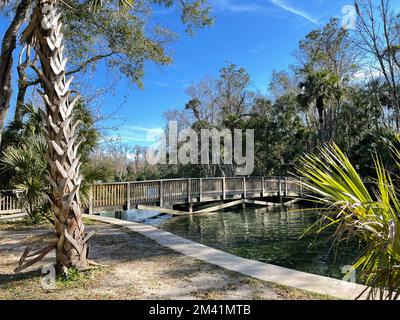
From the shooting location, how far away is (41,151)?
874 centimetres

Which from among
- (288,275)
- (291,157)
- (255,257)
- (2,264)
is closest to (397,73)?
(291,157)

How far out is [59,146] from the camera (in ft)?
13.4

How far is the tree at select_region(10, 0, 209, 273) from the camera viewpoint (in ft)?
13.3

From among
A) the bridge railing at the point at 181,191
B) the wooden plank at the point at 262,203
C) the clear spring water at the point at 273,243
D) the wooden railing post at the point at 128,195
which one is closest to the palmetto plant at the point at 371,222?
the clear spring water at the point at 273,243

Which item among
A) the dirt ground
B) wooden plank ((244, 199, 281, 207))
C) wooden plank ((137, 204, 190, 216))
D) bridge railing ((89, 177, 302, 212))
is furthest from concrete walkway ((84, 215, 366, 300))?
wooden plank ((244, 199, 281, 207))

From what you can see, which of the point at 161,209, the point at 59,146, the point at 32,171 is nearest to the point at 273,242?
the point at 161,209

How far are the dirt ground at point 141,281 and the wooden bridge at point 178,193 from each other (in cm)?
716

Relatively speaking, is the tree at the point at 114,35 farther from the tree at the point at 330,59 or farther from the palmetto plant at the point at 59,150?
the tree at the point at 330,59

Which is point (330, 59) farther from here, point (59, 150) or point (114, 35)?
point (59, 150)

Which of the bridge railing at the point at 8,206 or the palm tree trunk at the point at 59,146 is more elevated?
the palm tree trunk at the point at 59,146
